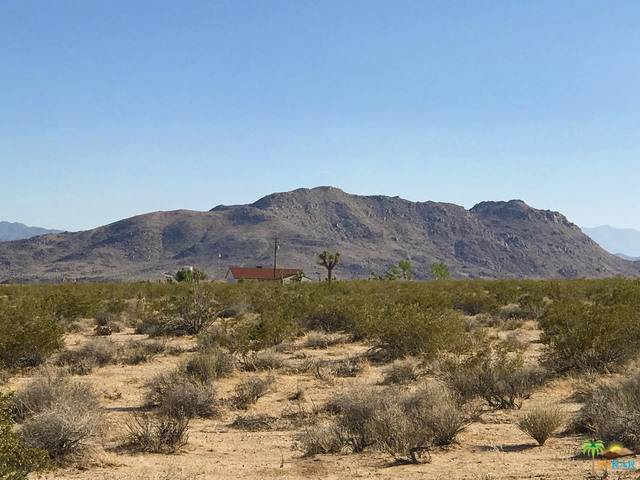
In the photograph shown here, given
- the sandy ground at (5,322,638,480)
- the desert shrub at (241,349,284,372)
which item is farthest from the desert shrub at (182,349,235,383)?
the sandy ground at (5,322,638,480)

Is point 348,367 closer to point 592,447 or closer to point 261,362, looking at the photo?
point 261,362

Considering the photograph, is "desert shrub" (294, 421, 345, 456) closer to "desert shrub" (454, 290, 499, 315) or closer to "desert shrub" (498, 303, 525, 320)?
"desert shrub" (498, 303, 525, 320)

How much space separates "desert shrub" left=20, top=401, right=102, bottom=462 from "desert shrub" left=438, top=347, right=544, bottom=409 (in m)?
6.38

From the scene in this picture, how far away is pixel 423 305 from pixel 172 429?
50.8ft

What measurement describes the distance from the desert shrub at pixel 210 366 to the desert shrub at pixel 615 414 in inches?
277

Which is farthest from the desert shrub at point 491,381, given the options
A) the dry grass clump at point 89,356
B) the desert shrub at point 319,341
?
the dry grass clump at point 89,356

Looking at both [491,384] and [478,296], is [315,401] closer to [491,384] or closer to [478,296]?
[491,384]

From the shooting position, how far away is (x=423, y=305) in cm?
2389

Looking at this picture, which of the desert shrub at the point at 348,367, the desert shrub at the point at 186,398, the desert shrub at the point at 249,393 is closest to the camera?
the desert shrub at the point at 186,398

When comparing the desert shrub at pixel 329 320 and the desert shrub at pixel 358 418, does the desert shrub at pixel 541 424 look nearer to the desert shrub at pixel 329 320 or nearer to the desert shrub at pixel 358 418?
the desert shrub at pixel 358 418

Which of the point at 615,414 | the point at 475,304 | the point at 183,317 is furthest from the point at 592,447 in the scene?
the point at 475,304

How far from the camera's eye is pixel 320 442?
9133 millimetres

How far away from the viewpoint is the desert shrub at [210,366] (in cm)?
1371

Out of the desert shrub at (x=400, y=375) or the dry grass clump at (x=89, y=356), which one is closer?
the desert shrub at (x=400, y=375)
